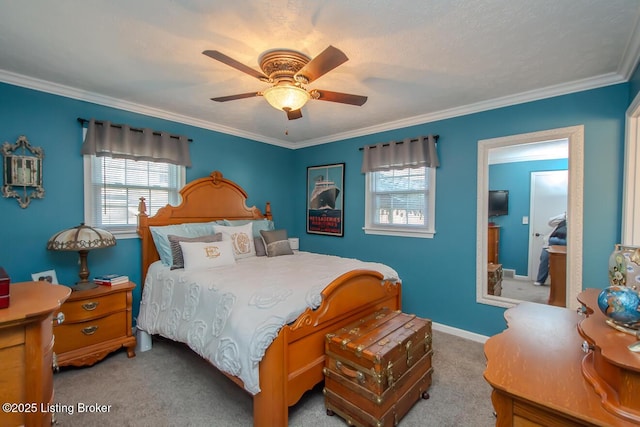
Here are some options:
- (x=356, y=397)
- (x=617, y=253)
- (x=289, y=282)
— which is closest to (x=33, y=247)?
(x=289, y=282)

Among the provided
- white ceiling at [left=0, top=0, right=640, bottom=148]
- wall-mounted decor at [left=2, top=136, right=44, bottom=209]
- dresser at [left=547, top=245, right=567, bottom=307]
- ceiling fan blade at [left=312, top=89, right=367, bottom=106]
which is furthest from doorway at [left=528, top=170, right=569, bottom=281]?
wall-mounted decor at [left=2, top=136, right=44, bottom=209]

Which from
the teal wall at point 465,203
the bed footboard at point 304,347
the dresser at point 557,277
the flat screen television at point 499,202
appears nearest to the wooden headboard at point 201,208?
the teal wall at point 465,203

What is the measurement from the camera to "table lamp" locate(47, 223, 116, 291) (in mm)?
2441

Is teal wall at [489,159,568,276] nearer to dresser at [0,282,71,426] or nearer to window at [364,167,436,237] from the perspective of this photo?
window at [364,167,436,237]

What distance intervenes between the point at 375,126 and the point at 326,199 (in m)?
1.33

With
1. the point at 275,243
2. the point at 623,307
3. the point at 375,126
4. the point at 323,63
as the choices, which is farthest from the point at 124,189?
the point at 623,307

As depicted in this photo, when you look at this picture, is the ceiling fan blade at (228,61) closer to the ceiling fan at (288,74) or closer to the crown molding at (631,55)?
the ceiling fan at (288,74)

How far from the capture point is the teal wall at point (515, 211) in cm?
522

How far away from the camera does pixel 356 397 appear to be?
1.81 meters

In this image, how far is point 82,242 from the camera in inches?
97.6

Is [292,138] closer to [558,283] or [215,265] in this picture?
[215,265]

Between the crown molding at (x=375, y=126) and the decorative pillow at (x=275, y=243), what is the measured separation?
1.59 m

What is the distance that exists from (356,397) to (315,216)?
3.11 metres

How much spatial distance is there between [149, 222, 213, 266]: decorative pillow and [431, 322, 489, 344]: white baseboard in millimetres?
2957
